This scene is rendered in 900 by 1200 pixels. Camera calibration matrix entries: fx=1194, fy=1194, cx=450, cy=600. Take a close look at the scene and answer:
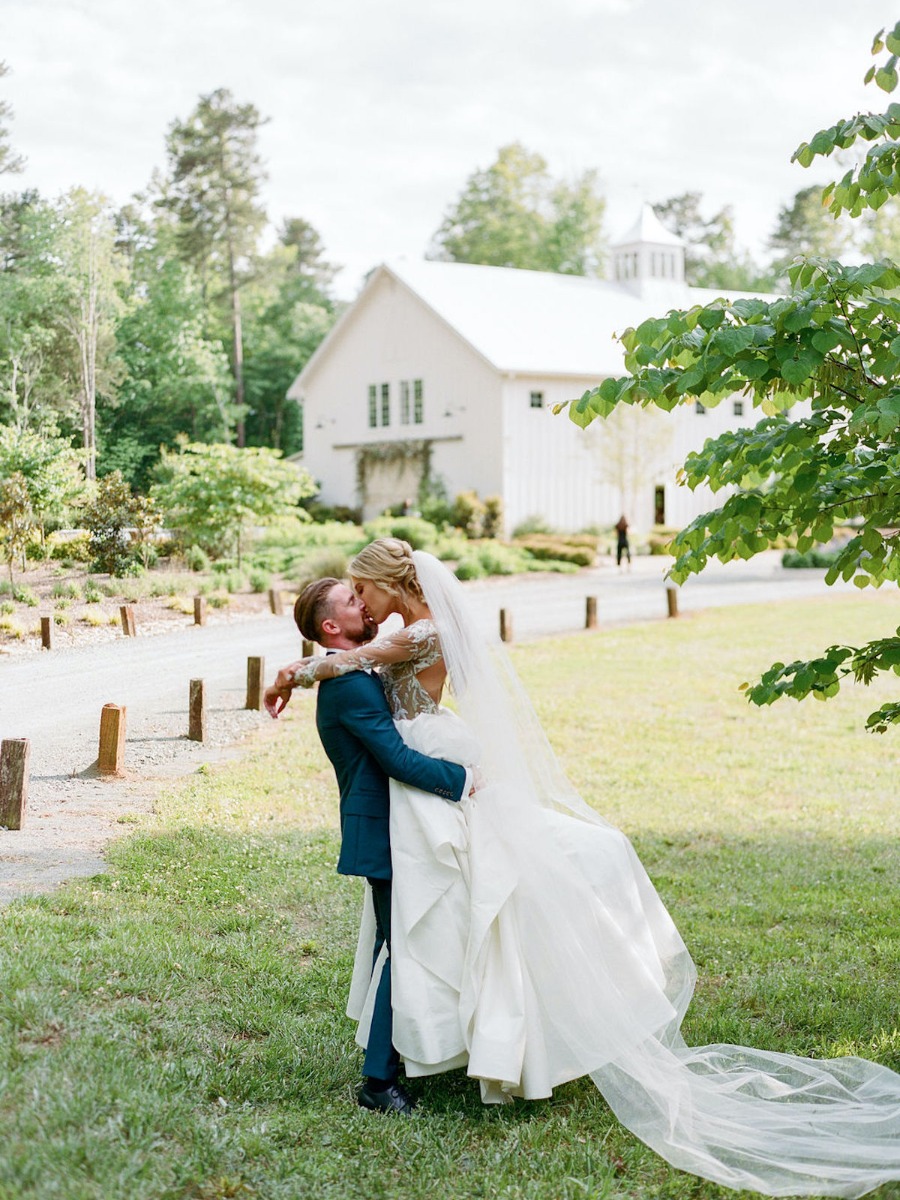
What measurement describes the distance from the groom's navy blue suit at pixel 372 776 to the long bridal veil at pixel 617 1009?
30cm

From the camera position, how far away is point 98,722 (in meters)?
8.34

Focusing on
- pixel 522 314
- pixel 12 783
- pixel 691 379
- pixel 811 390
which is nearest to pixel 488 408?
pixel 522 314

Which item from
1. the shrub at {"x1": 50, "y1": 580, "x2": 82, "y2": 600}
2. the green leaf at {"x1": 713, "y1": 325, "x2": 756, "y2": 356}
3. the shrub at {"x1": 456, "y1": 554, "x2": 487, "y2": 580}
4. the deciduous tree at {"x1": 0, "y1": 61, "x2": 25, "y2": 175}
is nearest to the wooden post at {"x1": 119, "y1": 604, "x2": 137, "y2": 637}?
the shrub at {"x1": 50, "y1": 580, "x2": 82, "y2": 600}

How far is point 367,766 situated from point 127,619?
5239mm

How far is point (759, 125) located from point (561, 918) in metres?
28.6

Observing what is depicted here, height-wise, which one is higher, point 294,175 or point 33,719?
point 294,175

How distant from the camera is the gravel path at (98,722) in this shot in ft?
22.7

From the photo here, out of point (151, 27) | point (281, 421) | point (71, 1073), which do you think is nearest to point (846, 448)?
point (71, 1073)

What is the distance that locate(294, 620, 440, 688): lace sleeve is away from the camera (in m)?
4.12

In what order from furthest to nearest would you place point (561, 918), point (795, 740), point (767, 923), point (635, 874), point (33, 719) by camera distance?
1. point (795, 740)
2. point (33, 719)
3. point (767, 923)
4. point (635, 874)
5. point (561, 918)

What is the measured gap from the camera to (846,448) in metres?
5.04

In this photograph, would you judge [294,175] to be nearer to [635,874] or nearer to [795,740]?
[795,740]

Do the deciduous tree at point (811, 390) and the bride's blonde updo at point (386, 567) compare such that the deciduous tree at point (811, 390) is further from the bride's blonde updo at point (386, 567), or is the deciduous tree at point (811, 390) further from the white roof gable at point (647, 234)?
the white roof gable at point (647, 234)

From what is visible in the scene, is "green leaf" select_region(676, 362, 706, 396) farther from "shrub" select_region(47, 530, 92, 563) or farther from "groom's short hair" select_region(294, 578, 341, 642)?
"shrub" select_region(47, 530, 92, 563)
